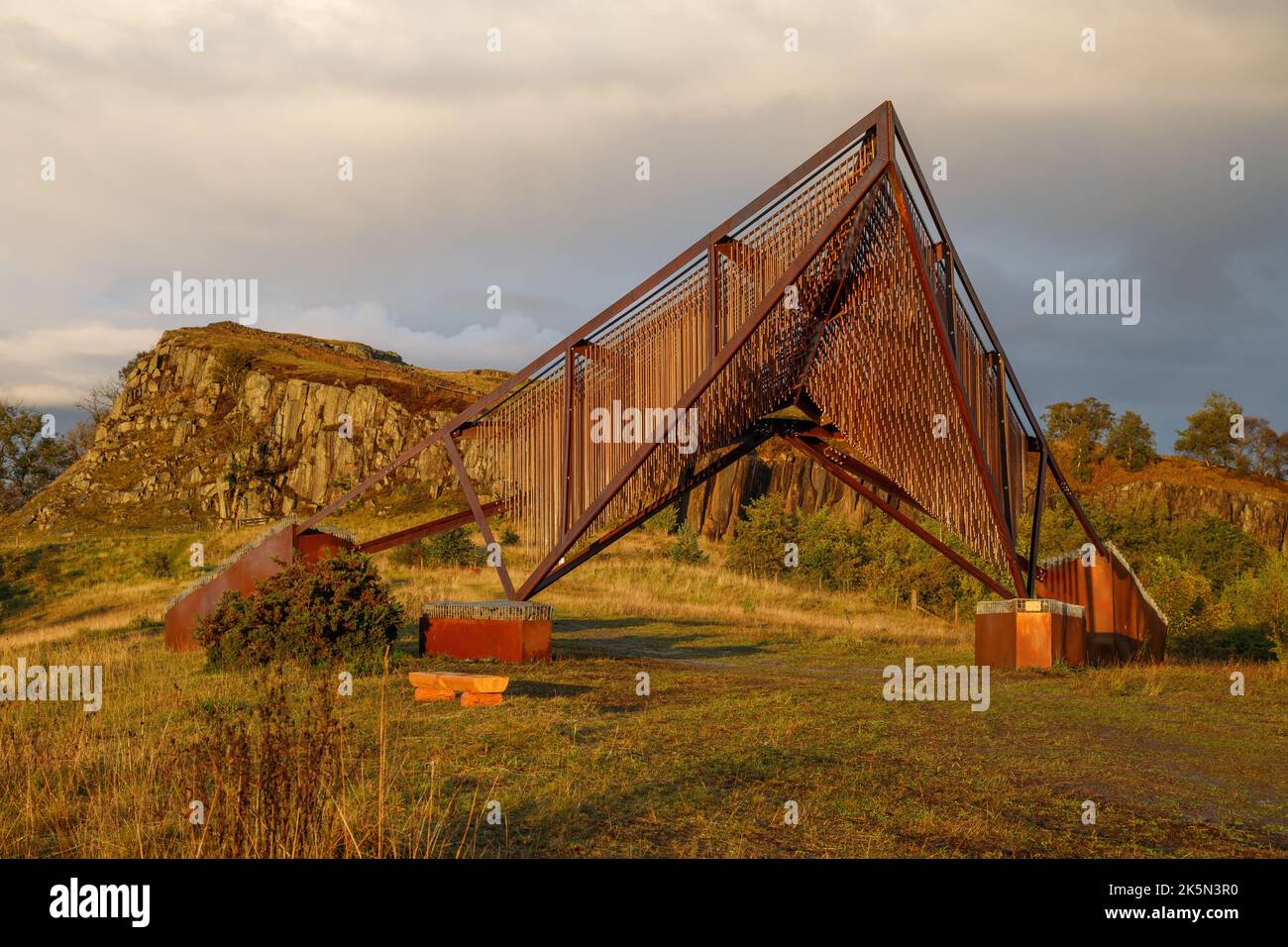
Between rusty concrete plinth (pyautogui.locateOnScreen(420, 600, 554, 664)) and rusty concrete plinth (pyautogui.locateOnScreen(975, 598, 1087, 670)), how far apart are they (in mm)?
7538

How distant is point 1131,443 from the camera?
82.9 metres

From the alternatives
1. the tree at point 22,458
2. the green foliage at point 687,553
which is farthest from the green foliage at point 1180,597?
the tree at point 22,458

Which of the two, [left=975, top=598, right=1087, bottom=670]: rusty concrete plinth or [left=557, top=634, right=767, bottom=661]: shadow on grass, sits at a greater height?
[left=975, top=598, right=1087, bottom=670]: rusty concrete plinth

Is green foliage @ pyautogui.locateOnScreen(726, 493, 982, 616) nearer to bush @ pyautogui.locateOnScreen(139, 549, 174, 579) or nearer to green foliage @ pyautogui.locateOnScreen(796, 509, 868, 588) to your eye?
green foliage @ pyautogui.locateOnScreen(796, 509, 868, 588)

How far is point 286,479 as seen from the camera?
7244 centimetres

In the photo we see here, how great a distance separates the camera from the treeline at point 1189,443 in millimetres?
81562

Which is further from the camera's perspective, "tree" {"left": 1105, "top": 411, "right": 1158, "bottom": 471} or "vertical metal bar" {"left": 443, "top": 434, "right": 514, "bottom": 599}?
"tree" {"left": 1105, "top": 411, "right": 1158, "bottom": 471}

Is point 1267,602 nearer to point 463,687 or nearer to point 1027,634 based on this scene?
point 1027,634

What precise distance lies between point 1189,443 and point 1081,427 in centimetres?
829

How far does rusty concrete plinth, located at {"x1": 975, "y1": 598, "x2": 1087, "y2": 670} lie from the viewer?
16.8 m

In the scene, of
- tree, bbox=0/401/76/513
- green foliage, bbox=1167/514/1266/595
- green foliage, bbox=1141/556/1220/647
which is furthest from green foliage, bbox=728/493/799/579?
tree, bbox=0/401/76/513

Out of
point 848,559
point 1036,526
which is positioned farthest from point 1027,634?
point 848,559

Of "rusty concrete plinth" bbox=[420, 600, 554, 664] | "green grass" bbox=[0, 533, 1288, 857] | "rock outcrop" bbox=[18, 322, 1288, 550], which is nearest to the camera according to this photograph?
"green grass" bbox=[0, 533, 1288, 857]
